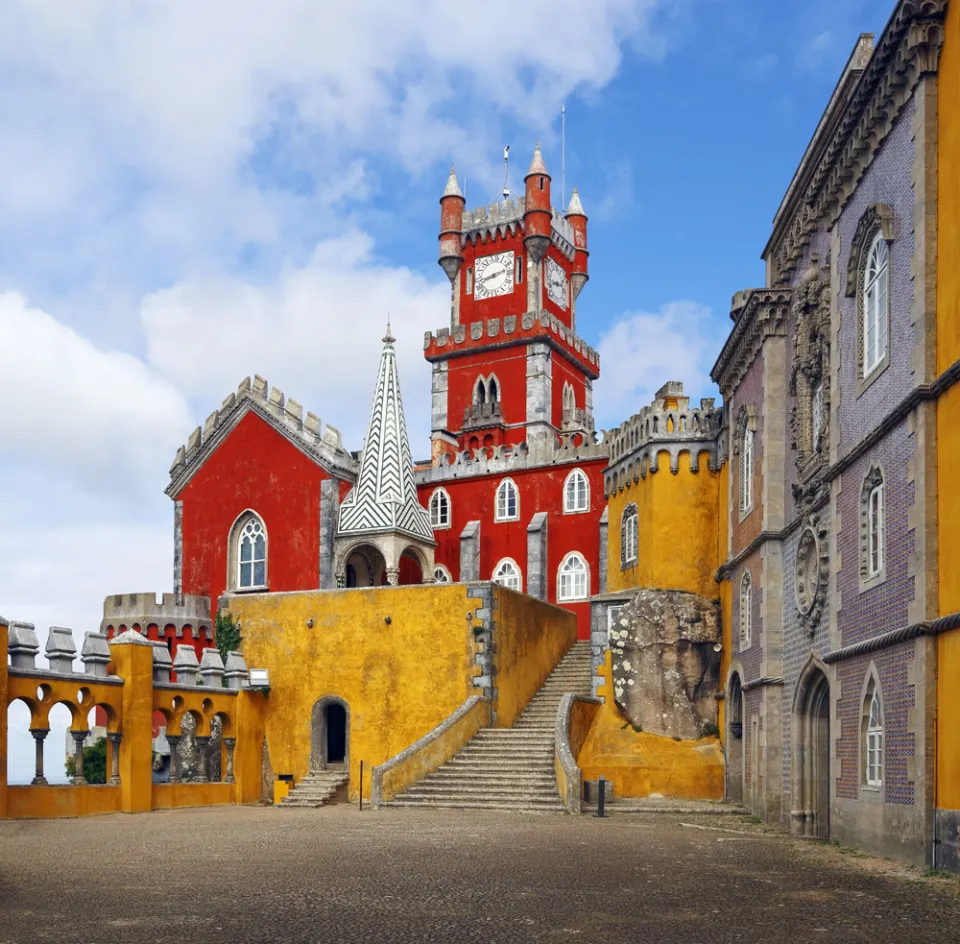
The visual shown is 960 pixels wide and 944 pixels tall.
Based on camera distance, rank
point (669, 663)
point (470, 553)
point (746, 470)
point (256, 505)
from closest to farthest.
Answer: point (746, 470), point (669, 663), point (256, 505), point (470, 553)

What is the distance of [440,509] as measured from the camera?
3972cm

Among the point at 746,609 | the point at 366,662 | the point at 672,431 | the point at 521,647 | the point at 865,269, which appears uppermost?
the point at 865,269

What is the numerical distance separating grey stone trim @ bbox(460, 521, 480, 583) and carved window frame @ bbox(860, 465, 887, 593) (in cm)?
2317

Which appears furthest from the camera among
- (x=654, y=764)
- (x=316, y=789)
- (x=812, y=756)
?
(x=316, y=789)

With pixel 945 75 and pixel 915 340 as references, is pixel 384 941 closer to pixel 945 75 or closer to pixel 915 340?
pixel 915 340

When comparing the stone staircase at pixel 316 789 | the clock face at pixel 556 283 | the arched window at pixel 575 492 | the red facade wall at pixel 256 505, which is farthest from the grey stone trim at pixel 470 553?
the clock face at pixel 556 283

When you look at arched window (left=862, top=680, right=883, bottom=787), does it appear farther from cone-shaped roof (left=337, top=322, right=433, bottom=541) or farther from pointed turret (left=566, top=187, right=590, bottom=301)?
pointed turret (left=566, top=187, right=590, bottom=301)

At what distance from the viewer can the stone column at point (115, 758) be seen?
2255 cm

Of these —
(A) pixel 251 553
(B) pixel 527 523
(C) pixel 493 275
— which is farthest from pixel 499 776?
(C) pixel 493 275

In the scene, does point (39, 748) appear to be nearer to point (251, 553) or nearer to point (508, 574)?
point (251, 553)

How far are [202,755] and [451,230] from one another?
3170cm

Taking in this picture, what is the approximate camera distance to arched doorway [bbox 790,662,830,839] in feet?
58.8

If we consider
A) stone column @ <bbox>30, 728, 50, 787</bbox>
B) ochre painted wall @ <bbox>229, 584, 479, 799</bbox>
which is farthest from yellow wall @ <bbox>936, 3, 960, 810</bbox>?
stone column @ <bbox>30, 728, 50, 787</bbox>

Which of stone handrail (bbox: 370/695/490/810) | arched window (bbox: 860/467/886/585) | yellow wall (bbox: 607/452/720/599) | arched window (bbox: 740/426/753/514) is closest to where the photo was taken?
arched window (bbox: 860/467/886/585)
